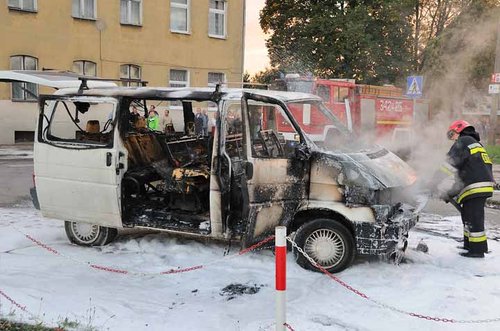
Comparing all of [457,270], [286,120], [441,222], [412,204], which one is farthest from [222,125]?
[441,222]

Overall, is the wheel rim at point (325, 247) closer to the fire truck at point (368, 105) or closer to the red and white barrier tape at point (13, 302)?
the red and white barrier tape at point (13, 302)

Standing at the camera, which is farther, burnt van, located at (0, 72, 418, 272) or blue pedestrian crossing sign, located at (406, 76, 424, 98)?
blue pedestrian crossing sign, located at (406, 76, 424, 98)

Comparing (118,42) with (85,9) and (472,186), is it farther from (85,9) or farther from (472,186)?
(472,186)

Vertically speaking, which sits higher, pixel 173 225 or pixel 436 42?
pixel 436 42

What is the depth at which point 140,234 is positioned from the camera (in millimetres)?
7461

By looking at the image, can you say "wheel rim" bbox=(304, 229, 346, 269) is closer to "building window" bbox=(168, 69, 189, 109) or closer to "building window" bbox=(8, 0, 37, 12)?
"building window" bbox=(8, 0, 37, 12)

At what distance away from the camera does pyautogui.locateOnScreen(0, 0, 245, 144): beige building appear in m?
20.2

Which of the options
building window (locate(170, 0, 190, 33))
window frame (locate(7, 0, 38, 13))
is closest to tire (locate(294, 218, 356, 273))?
window frame (locate(7, 0, 38, 13))

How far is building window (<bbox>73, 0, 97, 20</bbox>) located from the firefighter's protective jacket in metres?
18.3

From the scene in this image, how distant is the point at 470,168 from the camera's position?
6.59 metres

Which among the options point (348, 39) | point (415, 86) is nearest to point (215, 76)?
point (348, 39)

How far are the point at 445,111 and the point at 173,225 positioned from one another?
1887 centimetres

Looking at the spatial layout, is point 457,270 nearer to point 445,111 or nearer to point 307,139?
point 307,139

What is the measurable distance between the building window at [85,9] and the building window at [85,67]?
1774mm
